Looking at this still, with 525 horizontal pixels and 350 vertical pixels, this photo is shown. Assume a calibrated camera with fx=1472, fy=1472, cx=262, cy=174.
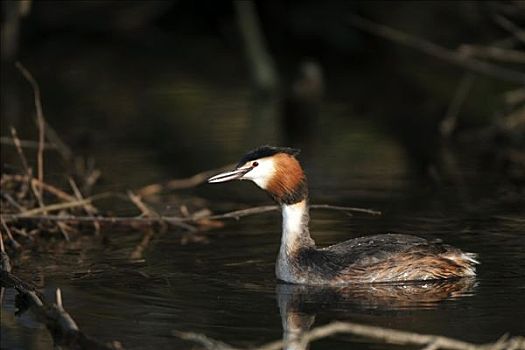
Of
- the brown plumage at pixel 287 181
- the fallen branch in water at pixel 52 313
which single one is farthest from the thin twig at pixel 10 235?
the brown plumage at pixel 287 181

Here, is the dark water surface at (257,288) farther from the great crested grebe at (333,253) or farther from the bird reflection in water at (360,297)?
the great crested grebe at (333,253)

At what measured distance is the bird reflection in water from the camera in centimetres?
A: 800

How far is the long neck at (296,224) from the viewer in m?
8.95

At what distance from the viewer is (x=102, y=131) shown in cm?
1602

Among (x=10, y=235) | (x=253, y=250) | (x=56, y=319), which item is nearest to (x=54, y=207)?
(x=10, y=235)

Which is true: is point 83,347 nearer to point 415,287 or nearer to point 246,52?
point 415,287

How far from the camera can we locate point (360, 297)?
8352 mm

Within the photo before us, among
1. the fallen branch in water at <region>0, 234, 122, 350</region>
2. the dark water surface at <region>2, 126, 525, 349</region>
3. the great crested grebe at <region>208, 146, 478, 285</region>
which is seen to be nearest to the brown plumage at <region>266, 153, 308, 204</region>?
the great crested grebe at <region>208, 146, 478, 285</region>

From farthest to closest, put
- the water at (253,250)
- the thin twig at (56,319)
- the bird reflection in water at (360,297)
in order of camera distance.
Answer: the bird reflection in water at (360,297) → the water at (253,250) → the thin twig at (56,319)

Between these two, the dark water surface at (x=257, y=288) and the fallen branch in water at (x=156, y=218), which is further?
the fallen branch in water at (x=156, y=218)

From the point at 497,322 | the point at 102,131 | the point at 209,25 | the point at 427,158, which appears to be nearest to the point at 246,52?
the point at 102,131

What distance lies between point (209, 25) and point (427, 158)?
37.4 ft

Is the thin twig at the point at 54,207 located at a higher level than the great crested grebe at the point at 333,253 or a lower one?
lower

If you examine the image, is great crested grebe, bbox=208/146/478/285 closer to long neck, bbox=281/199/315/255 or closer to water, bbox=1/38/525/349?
long neck, bbox=281/199/315/255
